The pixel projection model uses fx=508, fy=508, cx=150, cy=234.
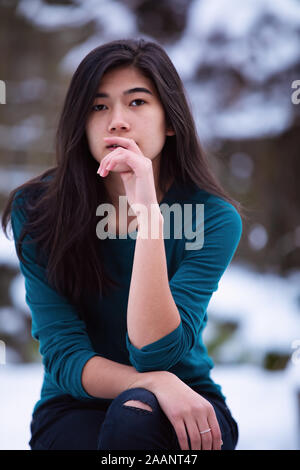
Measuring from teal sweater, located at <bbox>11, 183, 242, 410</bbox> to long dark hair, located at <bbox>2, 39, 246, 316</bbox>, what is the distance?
0.09 ft

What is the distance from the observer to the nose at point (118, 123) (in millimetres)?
917

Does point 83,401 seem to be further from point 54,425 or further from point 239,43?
point 239,43

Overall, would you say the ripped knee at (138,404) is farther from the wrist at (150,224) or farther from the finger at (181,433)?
the wrist at (150,224)

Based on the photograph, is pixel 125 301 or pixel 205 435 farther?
pixel 125 301

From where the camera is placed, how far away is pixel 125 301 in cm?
101

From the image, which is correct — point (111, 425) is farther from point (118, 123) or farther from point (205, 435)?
point (118, 123)

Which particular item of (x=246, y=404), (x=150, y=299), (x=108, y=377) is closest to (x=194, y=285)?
(x=150, y=299)

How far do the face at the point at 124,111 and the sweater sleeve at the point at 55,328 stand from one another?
24 centimetres

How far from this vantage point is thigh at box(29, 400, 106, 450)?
0.89 meters

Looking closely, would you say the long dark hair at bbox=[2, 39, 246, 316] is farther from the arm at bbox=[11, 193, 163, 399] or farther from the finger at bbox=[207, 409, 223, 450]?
the finger at bbox=[207, 409, 223, 450]

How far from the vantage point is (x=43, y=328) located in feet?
3.16

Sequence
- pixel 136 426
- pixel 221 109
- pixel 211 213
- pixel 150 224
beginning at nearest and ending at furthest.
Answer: pixel 136 426 < pixel 150 224 < pixel 211 213 < pixel 221 109

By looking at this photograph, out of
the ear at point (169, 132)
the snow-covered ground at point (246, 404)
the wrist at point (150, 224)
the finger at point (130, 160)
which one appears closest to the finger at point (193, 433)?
the wrist at point (150, 224)

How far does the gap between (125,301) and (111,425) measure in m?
0.28
